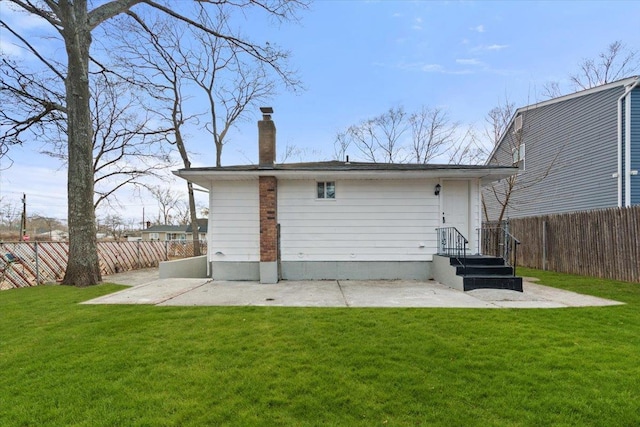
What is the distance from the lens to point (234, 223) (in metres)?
8.51

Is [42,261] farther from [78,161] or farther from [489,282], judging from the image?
[489,282]

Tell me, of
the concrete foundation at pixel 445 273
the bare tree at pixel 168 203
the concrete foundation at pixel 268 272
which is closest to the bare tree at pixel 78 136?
the concrete foundation at pixel 268 272

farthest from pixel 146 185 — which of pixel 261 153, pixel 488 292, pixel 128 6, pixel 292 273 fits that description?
pixel 488 292

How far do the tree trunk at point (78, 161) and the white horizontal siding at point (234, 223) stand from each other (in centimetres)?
323

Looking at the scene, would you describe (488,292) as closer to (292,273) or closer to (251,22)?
(292,273)

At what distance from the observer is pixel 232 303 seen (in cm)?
568

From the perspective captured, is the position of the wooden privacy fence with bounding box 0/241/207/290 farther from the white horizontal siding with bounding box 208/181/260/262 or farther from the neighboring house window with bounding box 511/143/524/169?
the neighboring house window with bounding box 511/143/524/169

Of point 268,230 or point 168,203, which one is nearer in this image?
point 268,230

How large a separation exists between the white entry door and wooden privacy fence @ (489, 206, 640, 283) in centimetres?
382

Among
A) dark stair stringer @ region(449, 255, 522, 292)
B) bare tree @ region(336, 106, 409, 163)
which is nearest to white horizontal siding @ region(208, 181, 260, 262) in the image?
dark stair stringer @ region(449, 255, 522, 292)

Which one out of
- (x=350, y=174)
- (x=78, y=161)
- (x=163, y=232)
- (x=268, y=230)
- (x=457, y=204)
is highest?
(x=78, y=161)

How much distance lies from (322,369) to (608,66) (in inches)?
983

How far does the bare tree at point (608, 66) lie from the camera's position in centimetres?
1716

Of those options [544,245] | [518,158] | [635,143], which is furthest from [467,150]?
[544,245]
